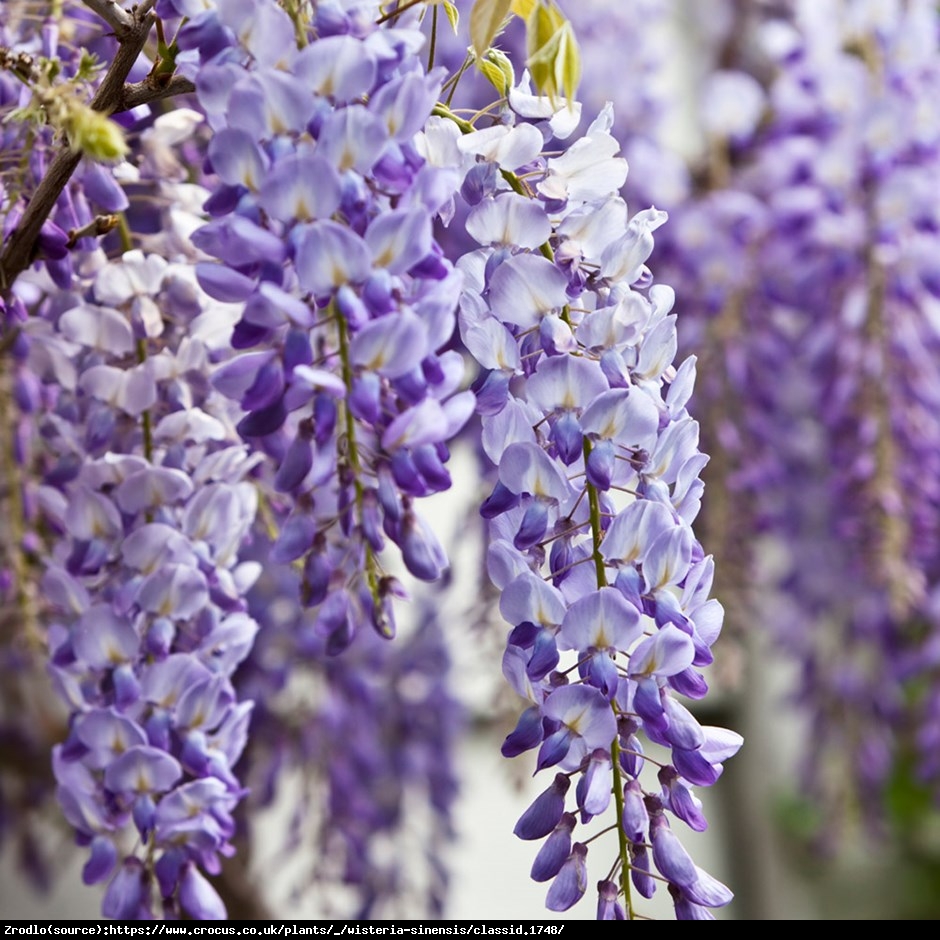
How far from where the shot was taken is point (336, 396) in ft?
1.40

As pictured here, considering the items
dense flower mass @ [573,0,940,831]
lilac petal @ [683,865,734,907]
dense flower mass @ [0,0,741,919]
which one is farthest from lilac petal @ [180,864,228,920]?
dense flower mass @ [573,0,940,831]

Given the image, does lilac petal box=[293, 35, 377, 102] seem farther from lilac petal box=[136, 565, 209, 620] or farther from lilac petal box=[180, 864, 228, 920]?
lilac petal box=[180, 864, 228, 920]

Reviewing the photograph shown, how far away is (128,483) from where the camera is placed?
563 mm

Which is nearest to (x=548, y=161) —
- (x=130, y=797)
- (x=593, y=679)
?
(x=593, y=679)

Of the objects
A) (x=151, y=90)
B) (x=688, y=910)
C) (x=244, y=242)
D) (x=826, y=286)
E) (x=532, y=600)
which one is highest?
(x=826, y=286)

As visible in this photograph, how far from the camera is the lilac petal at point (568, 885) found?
1.59 ft

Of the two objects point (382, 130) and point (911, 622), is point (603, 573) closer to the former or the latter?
point (382, 130)

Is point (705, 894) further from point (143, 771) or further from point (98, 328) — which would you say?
point (98, 328)

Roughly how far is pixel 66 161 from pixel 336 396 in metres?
0.19

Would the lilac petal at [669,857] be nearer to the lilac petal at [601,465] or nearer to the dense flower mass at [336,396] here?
the dense flower mass at [336,396]

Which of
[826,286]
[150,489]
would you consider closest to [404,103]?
[150,489]

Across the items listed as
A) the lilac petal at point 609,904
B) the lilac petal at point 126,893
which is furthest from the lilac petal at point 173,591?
the lilac petal at point 609,904

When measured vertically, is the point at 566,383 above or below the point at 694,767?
above

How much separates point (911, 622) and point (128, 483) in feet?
3.68
